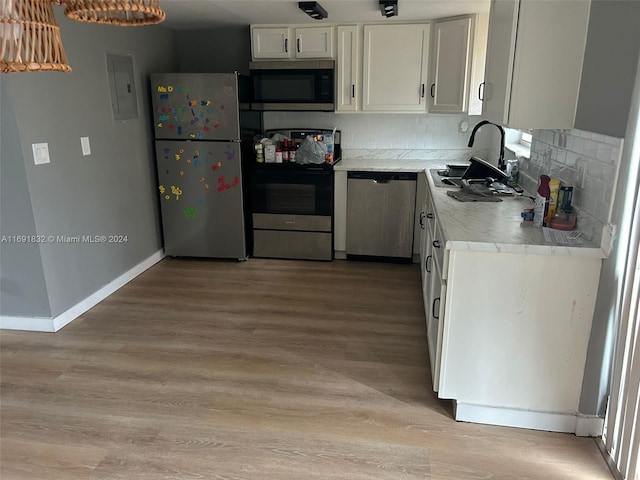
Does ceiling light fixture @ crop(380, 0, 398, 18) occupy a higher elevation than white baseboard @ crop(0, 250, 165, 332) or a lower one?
higher

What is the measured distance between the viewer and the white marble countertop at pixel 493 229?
1917 mm

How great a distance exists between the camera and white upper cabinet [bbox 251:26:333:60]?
403 centimetres

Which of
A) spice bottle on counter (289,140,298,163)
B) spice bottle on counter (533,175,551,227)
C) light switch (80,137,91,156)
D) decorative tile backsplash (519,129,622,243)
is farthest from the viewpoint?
spice bottle on counter (289,140,298,163)

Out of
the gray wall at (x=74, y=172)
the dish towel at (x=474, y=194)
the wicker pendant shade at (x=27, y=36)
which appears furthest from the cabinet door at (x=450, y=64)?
the wicker pendant shade at (x=27, y=36)

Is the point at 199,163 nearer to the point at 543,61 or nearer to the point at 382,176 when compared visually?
the point at 382,176

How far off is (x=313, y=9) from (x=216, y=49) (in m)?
1.47

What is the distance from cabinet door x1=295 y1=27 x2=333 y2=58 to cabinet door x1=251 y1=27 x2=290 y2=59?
0.10 metres

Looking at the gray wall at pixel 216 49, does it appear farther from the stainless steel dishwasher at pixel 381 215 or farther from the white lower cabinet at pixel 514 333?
the white lower cabinet at pixel 514 333

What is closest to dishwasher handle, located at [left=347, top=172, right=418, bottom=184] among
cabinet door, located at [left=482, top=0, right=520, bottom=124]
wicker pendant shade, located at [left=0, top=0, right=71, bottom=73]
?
cabinet door, located at [left=482, top=0, right=520, bottom=124]

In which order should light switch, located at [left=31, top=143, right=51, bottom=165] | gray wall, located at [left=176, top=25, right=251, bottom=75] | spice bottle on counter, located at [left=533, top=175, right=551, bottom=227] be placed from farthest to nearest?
gray wall, located at [left=176, top=25, right=251, bottom=75] → light switch, located at [left=31, top=143, right=51, bottom=165] → spice bottle on counter, located at [left=533, top=175, right=551, bottom=227]

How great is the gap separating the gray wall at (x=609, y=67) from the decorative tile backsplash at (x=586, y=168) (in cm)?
7

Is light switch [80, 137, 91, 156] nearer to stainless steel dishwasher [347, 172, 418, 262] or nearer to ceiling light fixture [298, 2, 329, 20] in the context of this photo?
ceiling light fixture [298, 2, 329, 20]

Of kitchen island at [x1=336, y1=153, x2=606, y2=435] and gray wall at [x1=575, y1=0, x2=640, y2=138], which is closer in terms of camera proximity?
gray wall at [x1=575, y1=0, x2=640, y2=138]

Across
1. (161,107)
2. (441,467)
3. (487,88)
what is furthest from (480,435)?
(161,107)
